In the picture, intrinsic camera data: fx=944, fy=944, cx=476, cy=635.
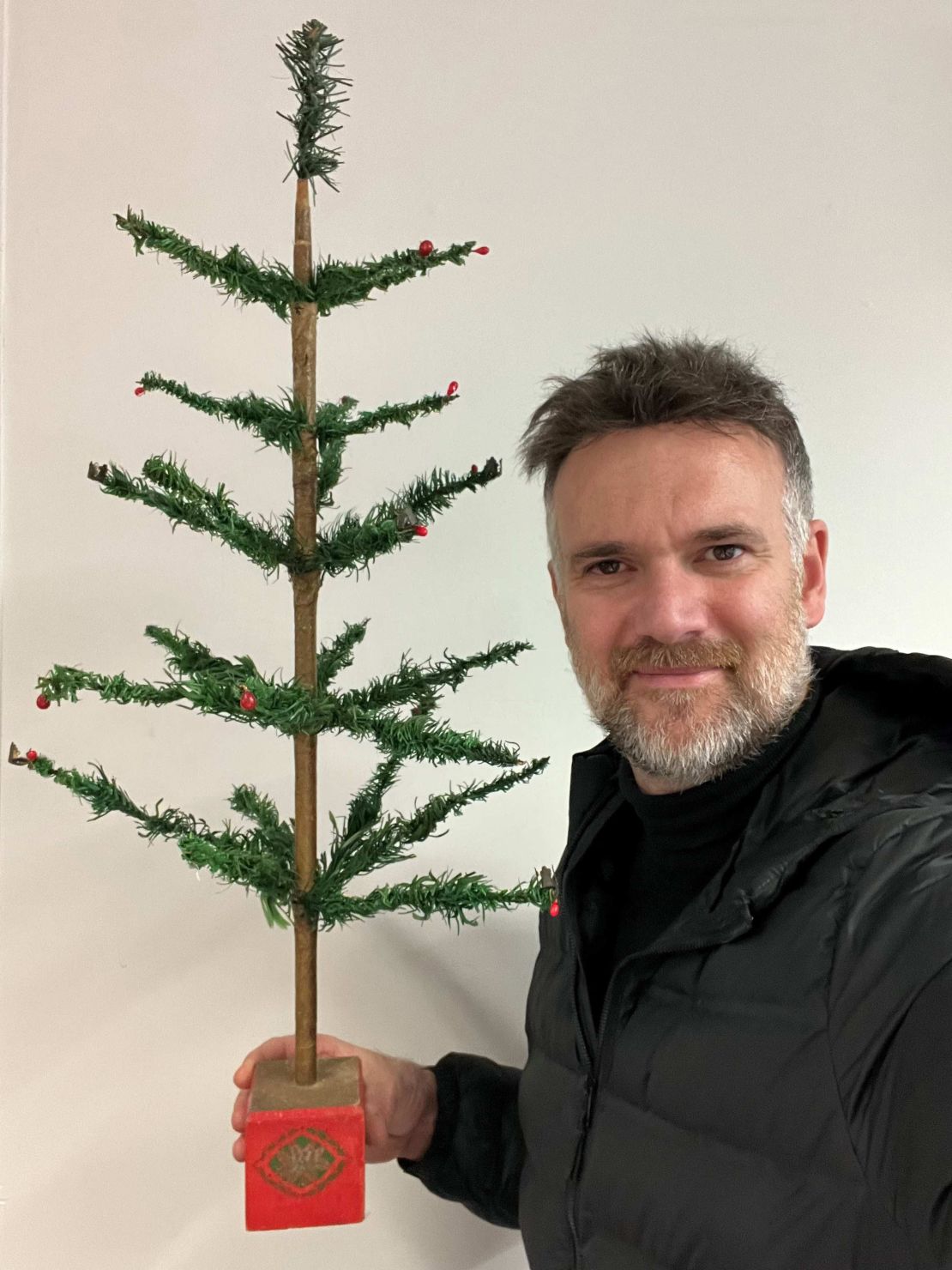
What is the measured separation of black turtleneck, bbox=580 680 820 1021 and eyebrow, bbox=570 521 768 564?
18 cm

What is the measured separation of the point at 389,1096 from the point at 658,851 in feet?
1.28

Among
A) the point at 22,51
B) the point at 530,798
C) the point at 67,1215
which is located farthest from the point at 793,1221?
the point at 22,51

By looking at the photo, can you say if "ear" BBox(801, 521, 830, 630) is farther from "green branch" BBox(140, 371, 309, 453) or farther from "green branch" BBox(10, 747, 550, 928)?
"green branch" BBox(140, 371, 309, 453)

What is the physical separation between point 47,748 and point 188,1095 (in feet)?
1.50

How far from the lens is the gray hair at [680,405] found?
36.7 inches

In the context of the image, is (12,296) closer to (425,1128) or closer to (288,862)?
(288,862)

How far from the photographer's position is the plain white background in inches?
44.5

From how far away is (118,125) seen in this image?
3.75 feet

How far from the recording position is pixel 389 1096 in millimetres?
1013

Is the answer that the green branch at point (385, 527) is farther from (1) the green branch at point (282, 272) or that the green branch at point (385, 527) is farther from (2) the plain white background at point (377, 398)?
(2) the plain white background at point (377, 398)

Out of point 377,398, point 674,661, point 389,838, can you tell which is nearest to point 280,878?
point 389,838

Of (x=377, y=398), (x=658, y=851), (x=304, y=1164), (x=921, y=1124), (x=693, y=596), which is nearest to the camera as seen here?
(x=921, y=1124)

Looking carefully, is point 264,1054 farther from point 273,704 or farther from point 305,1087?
point 273,704

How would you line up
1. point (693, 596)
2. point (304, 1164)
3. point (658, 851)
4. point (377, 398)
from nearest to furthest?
point (304, 1164) < point (693, 596) < point (658, 851) < point (377, 398)
